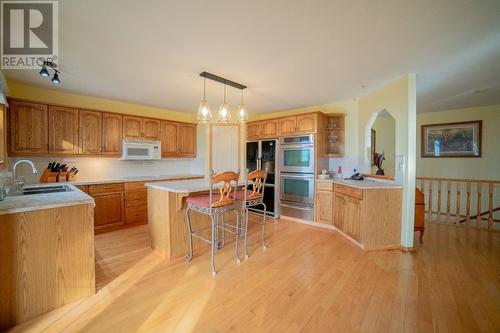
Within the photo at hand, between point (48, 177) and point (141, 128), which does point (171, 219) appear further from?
point (141, 128)

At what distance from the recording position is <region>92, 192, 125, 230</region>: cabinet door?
349cm

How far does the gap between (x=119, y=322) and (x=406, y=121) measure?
3.78m

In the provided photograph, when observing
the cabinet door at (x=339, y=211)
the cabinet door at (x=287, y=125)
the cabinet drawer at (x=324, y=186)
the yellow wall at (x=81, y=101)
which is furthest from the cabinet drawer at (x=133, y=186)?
the cabinet door at (x=339, y=211)

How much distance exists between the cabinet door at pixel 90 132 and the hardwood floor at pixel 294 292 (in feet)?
5.88

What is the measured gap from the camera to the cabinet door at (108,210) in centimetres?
349

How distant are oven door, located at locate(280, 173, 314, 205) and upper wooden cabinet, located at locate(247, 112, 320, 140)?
34.4 inches

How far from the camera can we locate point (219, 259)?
8.46 feet

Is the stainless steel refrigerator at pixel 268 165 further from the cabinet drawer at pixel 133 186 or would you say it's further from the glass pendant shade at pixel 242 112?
the cabinet drawer at pixel 133 186

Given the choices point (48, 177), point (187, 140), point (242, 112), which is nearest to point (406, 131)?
point (242, 112)

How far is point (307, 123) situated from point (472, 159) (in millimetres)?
3795

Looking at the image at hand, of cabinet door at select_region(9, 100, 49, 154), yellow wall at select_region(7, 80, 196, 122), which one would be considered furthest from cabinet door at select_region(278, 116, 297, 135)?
cabinet door at select_region(9, 100, 49, 154)

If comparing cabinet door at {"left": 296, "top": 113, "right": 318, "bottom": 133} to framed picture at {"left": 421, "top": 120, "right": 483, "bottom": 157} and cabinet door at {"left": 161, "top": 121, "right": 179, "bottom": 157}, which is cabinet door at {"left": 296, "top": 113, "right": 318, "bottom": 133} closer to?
cabinet door at {"left": 161, "top": 121, "right": 179, "bottom": 157}

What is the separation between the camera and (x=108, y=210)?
3596 mm

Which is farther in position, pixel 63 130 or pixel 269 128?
pixel 269 128
